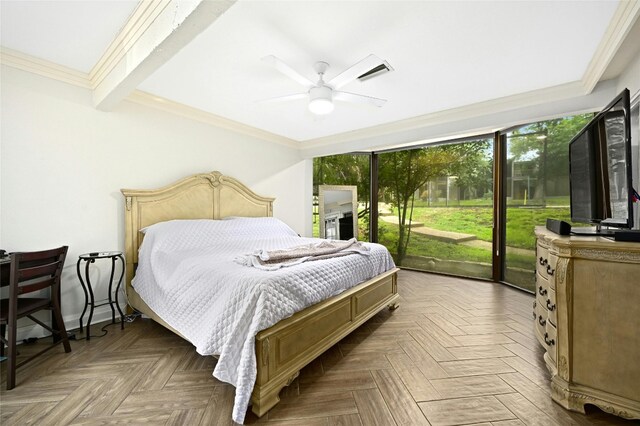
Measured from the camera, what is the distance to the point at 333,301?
2.06 meters

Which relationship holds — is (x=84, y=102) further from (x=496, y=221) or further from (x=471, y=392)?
(x=496, y=221)

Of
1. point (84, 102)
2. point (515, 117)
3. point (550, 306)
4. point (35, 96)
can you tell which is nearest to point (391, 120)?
point (515, 117)

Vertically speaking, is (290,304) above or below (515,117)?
below

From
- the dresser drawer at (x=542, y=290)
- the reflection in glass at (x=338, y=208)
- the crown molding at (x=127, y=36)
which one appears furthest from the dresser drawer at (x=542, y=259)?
the reflection in glass at (x=338, y=208)

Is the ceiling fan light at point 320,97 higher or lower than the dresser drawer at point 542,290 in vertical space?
higher

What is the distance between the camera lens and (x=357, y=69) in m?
1.93

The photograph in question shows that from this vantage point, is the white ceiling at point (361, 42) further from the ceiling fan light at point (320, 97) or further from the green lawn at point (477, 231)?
the green lawn at point (477, 231)

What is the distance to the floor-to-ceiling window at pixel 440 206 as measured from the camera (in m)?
4.13

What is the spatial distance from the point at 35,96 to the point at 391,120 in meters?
3.70

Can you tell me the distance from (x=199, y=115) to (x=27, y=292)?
2412mm

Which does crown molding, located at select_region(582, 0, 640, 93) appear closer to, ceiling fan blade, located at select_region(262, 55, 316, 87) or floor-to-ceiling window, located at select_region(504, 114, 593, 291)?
floor-to-ceiling window, located at select_region(504, 114, 593, 291)

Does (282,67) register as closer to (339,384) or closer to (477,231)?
(339,384)

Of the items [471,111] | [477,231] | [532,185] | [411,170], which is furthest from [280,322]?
[411,170]

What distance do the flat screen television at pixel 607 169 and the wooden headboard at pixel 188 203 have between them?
11.6 ft
